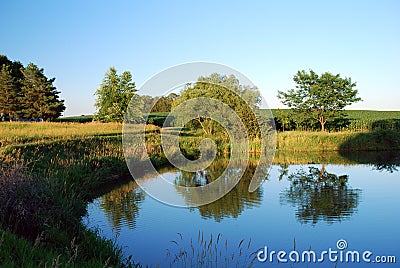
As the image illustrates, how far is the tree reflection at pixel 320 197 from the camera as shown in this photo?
27.7 ft

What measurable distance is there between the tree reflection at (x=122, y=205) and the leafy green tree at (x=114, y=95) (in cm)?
2414

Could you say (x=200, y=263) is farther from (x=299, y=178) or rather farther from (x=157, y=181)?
(x=299, y=178)

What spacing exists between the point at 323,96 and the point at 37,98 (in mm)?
30047

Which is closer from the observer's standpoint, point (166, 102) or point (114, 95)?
point (166, 102)

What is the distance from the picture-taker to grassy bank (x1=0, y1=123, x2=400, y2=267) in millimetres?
4475

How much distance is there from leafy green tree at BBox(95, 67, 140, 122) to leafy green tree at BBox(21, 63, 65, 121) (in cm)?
568

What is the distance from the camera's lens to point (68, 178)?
9.87 m

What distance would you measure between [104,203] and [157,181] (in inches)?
153

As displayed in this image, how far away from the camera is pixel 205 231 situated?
734cm

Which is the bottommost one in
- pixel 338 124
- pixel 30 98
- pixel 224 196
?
pixel 224 196

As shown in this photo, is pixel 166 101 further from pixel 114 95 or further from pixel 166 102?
pixel 114 95

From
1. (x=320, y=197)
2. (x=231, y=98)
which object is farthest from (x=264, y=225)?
(x=231, y=98)

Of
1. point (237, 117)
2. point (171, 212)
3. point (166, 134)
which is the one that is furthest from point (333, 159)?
point (171, 212)

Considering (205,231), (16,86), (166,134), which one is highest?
(16,86)
